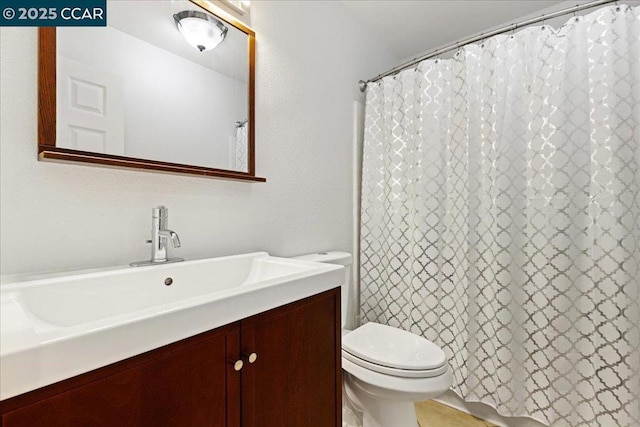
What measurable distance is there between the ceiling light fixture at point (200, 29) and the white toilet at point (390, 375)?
1404 mm

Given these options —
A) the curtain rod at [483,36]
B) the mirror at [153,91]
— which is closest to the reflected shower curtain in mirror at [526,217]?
the curtain rod at [483,36]

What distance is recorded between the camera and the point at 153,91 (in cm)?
109

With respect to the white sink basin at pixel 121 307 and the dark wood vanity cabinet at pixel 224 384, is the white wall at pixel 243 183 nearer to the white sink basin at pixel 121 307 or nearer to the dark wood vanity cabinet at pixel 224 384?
the white sink basin at pixel 121 307

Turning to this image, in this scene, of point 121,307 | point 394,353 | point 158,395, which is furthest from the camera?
point 394,353

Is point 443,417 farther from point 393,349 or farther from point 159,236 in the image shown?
point 159,236

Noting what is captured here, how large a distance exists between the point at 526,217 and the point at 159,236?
5.19 ft

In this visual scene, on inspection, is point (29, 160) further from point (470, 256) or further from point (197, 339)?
point (470, 256)

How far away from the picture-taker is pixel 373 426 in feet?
4.41

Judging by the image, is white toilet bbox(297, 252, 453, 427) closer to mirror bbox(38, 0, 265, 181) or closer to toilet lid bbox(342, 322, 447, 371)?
toilet lid bbox(342, 322, 447, 371)

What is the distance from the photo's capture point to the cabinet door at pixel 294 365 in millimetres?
787

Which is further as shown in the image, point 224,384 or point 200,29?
point 200,29

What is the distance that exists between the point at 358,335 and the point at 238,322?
891 millimetres

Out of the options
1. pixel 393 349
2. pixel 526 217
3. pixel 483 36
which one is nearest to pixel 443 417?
pixel 393 349

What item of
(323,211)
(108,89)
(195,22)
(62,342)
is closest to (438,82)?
(323,211)
